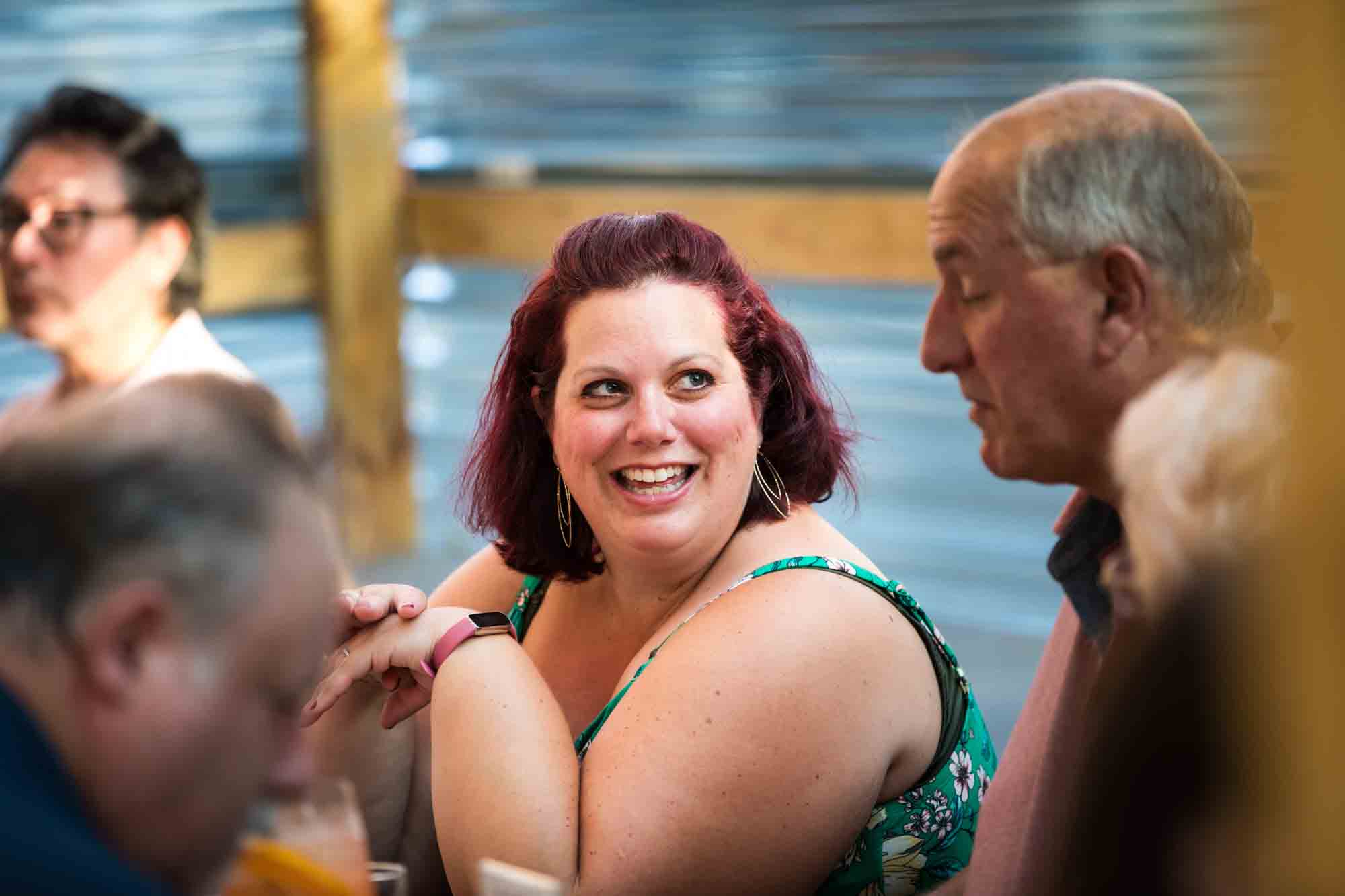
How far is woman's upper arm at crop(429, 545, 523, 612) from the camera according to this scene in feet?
7.64

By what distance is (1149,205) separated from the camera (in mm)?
1290

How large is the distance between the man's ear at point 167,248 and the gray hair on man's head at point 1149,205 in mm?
1967

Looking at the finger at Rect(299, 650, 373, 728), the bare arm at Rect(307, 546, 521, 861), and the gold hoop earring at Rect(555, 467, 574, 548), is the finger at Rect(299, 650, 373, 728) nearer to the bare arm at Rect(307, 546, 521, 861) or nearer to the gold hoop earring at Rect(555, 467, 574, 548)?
the bare arm at Rect(307, 546, 521, 861)

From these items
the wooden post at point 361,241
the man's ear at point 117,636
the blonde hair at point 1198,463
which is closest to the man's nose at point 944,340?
the blonde hair at point 1198,463

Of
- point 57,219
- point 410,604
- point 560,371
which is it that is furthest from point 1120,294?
point 57,219

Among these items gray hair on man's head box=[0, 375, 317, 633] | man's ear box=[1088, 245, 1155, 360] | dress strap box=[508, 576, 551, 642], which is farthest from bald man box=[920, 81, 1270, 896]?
dress strap box=[508, 576, 551, 642]

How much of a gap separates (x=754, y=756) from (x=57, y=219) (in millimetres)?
1793

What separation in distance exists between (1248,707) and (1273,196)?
9.5 inches

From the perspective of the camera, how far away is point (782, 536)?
1.99 m

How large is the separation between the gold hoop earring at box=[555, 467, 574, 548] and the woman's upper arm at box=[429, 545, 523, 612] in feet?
0.48

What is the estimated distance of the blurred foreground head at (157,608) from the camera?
2.70ft

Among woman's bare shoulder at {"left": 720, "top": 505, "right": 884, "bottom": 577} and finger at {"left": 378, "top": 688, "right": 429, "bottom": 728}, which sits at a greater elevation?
woman's bare shoulder at {"left": 720, "top": 505, "right": 884, "bottom": 577}

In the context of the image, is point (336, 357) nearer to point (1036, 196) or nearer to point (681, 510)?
point (681, 510)

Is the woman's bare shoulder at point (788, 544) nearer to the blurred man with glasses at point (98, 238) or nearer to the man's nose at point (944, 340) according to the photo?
the man's nose at point (944, 340)
